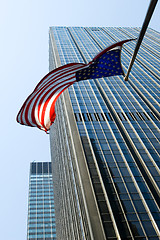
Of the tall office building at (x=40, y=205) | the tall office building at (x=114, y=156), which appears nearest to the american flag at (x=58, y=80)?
the tall office building at (x=114, y=156)

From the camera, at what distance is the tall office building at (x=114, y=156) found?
1334 inches

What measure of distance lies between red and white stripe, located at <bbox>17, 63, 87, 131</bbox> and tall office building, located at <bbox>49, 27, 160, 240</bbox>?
17.3 metres

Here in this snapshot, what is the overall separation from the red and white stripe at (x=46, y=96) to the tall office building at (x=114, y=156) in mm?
17295

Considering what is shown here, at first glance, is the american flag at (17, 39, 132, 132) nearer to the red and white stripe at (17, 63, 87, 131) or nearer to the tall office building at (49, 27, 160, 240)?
the red and white stripe at (17, 63, 87, 131)

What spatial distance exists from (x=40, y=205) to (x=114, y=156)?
128m

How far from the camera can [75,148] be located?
46.7 meters

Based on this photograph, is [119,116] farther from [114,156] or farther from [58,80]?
[58,80]

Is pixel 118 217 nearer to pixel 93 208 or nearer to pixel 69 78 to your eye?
pixel 93 208

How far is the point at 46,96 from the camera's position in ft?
70.2

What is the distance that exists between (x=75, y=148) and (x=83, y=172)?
6229mm

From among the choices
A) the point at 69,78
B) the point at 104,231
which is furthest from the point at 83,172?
the point at 69,78

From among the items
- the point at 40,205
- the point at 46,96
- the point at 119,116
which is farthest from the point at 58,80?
the point at 40,205

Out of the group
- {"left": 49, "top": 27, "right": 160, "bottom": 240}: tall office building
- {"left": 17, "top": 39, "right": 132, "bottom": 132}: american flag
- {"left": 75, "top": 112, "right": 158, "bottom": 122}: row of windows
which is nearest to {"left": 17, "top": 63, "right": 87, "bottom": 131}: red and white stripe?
{"left": 17, "top": 39, "right": 132, "bottom": 132}: american flag

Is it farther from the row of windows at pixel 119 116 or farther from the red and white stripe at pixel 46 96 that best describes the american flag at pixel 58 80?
the row of windows at pixel 119 116
